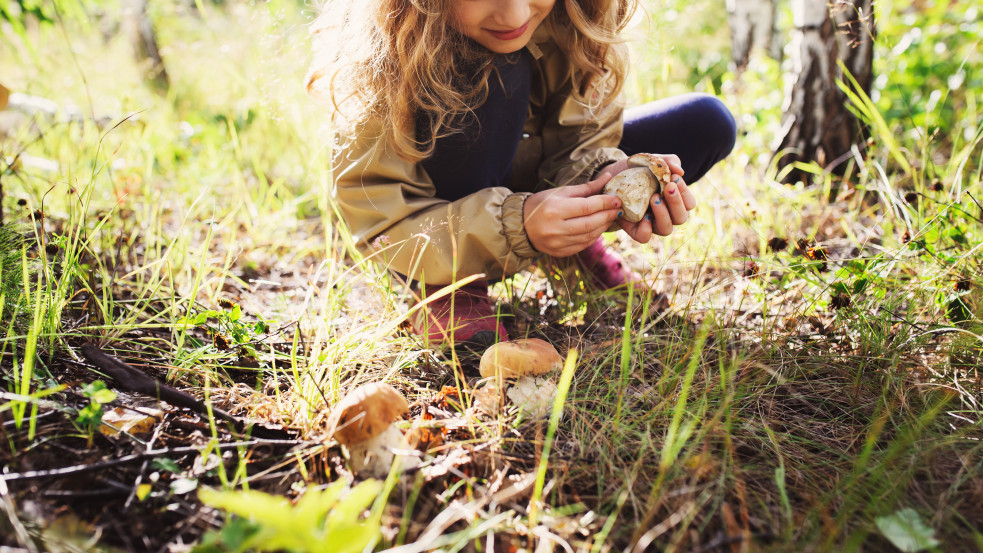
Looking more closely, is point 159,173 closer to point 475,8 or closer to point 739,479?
point 475,8

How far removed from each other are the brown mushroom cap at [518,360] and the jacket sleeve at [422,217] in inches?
13.6

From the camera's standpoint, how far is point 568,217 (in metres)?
1.27

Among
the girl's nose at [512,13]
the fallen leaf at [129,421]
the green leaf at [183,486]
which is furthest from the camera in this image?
the girl's nose at [512,13]

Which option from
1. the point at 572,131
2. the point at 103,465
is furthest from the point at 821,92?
the point at 103,465

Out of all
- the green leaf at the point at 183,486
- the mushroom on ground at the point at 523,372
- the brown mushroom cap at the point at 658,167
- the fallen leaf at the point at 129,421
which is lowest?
the mushroom on ground at the point at 523,372

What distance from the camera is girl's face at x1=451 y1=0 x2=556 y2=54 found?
1.23m

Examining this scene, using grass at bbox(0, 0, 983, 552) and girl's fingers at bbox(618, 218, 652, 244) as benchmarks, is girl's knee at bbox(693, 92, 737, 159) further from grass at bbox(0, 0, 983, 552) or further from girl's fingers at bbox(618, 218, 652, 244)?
girl's fingers at bbox(618, 218, 652, 244)

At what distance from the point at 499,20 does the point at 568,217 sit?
0.47 m

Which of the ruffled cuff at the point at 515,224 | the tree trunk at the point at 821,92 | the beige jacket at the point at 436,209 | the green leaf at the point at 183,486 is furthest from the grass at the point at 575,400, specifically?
the tree trunk at the point at 821,92

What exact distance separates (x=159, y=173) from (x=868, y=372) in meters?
2.75

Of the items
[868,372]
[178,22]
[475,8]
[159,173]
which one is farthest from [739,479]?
[178,22]

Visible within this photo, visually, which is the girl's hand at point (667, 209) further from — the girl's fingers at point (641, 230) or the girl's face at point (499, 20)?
the girl's face at point (499, 20)

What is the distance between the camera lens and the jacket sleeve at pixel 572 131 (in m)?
1.60

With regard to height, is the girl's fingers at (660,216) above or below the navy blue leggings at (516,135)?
below
